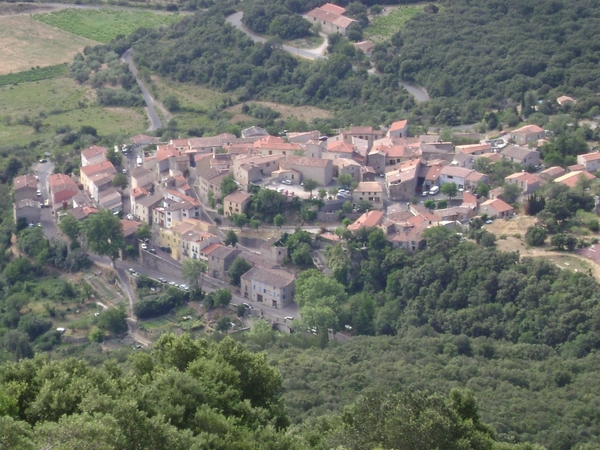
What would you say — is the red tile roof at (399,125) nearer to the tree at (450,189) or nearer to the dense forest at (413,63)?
the dense forest at (413,63)

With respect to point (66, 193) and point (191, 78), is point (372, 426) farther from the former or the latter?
point (191, 78)


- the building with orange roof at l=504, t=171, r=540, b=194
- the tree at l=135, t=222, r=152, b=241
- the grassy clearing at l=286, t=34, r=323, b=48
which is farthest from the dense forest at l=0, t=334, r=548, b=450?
the grassy clearing at l=286, t=34, r=323, b=48

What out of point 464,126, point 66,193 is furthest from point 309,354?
point 464,126

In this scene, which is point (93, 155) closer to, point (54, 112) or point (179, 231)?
point (179, 231)

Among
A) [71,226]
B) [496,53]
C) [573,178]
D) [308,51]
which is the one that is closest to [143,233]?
[71,226]

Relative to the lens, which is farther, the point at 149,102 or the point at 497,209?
the point at 149,102
